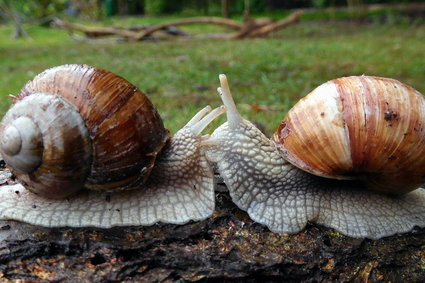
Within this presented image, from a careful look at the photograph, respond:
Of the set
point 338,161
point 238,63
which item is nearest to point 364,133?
point 338,161

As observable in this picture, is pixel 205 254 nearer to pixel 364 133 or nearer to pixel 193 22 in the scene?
pixel 364 133

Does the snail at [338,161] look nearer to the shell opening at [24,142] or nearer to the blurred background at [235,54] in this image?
the shell opening at [24,142]

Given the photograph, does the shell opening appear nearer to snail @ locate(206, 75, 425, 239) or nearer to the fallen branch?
snail @ locate(206, 75, 425, 239)

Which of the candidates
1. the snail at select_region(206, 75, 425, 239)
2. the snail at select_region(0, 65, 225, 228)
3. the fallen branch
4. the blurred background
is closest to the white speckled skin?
the snail at select_region(0, 65, 225, 228)

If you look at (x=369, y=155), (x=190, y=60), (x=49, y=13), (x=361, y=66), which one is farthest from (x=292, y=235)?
(x=49, y=13)

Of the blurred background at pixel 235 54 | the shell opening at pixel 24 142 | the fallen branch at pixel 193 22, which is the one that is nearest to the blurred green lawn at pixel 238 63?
the blurred background at pixel 235 54

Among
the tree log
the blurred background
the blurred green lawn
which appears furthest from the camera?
the blurred background
